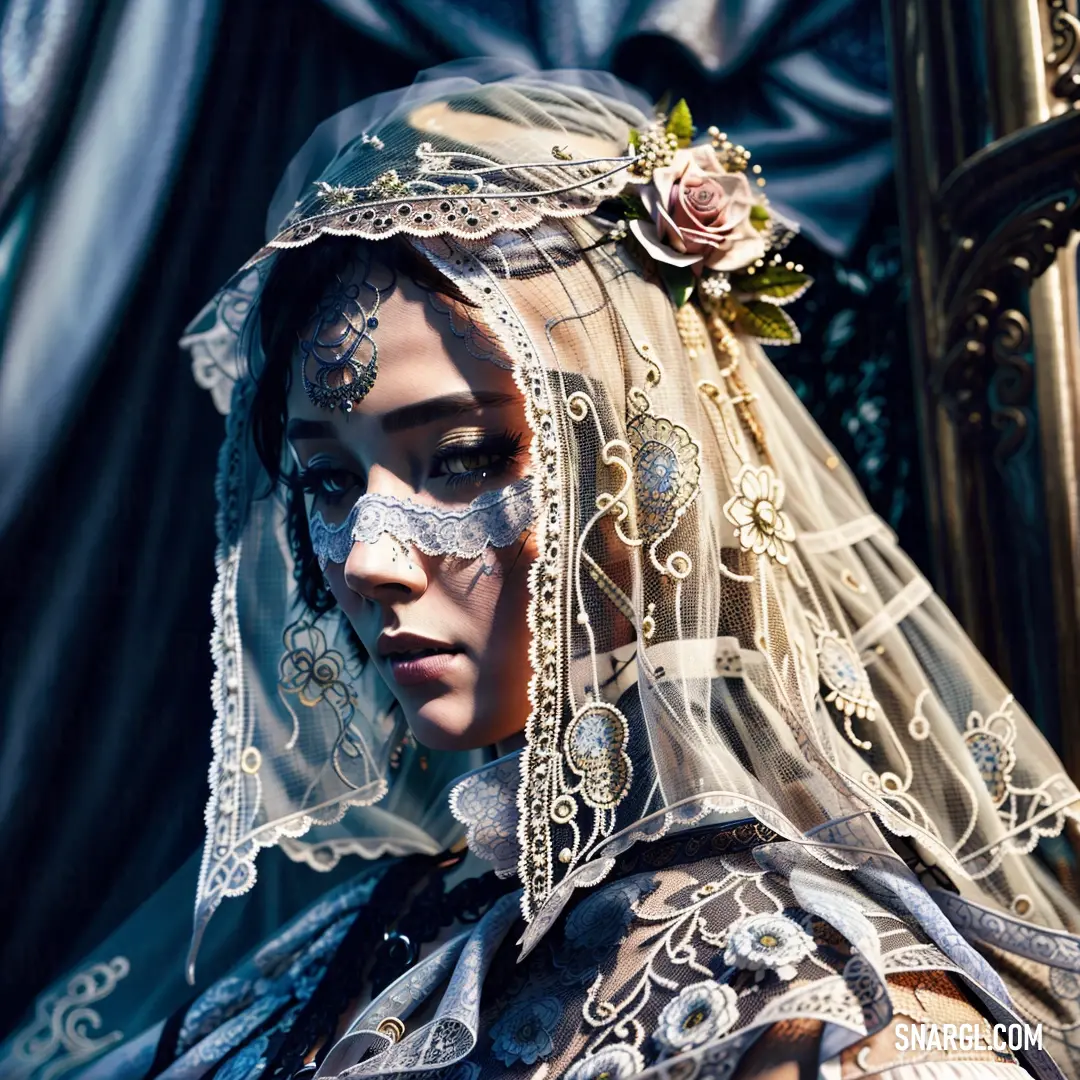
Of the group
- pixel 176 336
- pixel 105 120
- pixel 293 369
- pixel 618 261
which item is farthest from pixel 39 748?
pixel 618 261

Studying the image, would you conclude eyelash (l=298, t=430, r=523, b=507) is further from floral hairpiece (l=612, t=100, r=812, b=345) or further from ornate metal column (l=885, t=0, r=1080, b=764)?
ornate metal column (l=885, t=0, r=1080, b=764)

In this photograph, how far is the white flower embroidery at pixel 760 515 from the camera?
1.48 metres

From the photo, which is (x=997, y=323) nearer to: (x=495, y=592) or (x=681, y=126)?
(x=681, y=126)

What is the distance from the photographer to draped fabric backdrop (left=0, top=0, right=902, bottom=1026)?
6.94 ft

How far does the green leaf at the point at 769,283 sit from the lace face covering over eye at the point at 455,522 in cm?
46

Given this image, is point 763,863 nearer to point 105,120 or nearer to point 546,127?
point 546,127

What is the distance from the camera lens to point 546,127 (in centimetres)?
158

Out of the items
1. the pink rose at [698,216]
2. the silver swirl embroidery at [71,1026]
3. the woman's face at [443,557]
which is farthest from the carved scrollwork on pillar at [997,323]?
the silver swirl embroidery at [71,1026]

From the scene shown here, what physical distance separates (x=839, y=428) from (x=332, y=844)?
1091mm

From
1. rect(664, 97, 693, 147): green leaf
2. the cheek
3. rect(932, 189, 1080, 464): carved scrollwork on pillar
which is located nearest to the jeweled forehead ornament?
the cheek

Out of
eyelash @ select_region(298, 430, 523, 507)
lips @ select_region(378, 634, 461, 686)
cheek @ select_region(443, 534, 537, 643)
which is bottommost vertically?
lips @ select_region(378, 634, 461, 686)

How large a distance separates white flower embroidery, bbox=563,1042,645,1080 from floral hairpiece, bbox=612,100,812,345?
88 cm

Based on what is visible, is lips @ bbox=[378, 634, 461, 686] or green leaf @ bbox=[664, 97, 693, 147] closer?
lips @ bbox=[378, 634, 461, 686]

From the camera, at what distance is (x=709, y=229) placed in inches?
61.3
